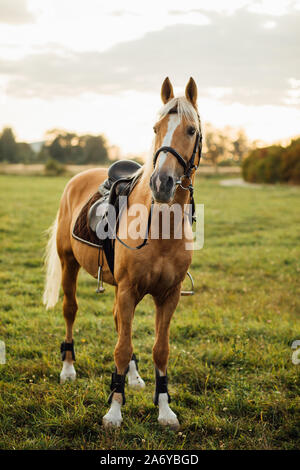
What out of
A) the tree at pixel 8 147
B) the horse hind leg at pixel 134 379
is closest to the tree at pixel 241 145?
the tree at pixel 8 147

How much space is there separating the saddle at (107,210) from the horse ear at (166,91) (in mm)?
632

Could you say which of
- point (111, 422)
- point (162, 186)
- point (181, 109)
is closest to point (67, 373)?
point (111, 422)

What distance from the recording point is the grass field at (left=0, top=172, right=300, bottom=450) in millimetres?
2879

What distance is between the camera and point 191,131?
2.53 m

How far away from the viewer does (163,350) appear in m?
3.10

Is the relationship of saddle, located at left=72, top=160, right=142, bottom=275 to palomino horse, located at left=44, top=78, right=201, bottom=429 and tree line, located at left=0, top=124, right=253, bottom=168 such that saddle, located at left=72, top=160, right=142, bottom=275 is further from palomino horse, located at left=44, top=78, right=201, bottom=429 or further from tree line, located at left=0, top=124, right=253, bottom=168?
tree line, located at left=0, top=124, right=253, bottom=168

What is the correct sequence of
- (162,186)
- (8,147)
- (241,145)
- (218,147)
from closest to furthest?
(162,186), (218,147), (241,145), (8,147)

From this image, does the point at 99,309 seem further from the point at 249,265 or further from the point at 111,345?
the point at 249,265

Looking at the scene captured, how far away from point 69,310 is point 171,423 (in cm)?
162

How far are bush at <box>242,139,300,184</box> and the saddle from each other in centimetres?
2816

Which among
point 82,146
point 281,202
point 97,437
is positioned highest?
point 82,146

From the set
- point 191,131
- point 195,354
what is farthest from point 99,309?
point 191,131

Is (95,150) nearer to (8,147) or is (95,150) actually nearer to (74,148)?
(74,148)

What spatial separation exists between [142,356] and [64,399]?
3.54 ft
